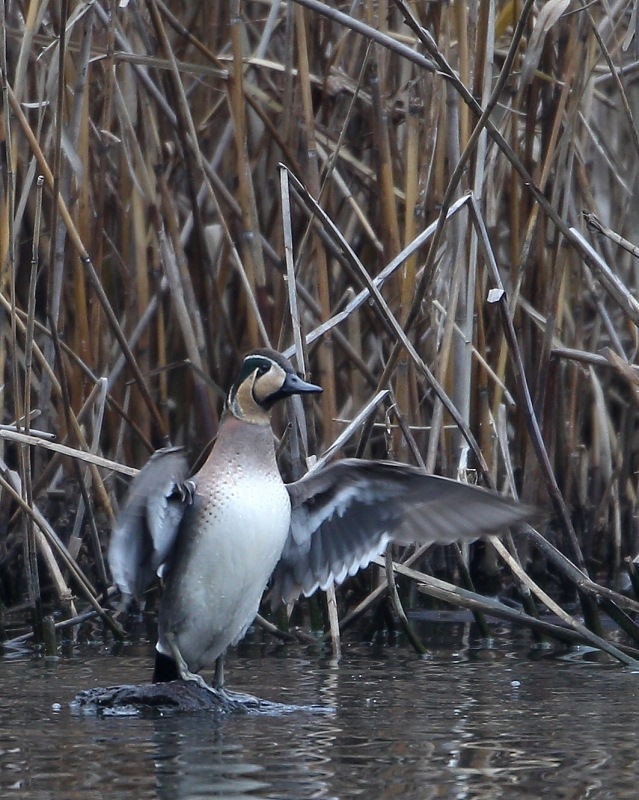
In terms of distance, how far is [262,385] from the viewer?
4152 millimetres

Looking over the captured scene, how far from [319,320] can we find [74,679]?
172 centimetres

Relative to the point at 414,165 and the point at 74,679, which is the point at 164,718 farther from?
the point at 414,165

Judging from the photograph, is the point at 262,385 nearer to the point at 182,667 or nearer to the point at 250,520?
the point at 250,520

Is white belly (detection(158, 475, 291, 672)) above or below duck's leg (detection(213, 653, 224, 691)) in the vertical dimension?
above

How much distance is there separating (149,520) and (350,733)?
0.80 meters

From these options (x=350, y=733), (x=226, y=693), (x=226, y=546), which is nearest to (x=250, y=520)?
(x=226, y=546)

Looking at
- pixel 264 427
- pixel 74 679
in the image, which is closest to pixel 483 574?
pixel 264 427

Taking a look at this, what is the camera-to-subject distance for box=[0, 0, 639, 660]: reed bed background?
4535mm

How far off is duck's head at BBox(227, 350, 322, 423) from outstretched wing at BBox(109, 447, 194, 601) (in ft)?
1.15

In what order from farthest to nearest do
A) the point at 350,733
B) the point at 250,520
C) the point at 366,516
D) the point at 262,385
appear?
the point at 366,516 → the point at 262,385 → the point at 250,520 → the point at 350,733

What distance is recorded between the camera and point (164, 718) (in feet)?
12.0

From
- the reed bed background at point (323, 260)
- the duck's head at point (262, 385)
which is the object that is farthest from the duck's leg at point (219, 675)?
the duck's head at point (262, 385)

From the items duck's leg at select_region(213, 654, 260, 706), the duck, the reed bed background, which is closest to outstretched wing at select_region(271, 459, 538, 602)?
the duck

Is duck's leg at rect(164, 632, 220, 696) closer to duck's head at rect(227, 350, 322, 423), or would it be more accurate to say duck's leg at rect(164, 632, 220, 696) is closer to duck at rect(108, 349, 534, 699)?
duck at rect(108, 349, 534, 699)
